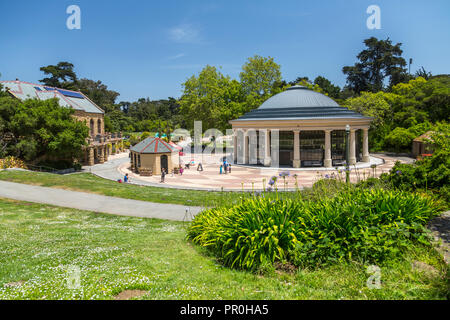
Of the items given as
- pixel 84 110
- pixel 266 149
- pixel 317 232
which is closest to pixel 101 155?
pixel 84 110

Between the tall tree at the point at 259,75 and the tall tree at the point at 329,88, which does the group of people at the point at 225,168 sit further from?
the tall tree at the point at 329,88

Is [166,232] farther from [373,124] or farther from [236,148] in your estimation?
[373,124]

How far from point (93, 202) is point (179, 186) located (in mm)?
10667

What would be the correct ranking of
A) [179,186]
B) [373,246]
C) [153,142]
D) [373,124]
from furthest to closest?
[373,124]
[153,142]
[179,186]
[373,246]

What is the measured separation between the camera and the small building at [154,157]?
36.1 m

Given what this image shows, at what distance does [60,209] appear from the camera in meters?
15.6

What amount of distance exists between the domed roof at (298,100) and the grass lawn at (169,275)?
119 feet

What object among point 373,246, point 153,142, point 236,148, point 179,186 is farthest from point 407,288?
point 236,148

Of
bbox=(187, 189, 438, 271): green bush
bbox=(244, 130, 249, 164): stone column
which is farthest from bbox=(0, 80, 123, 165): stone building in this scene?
bbox=(187, 189, 438, 271): green bush

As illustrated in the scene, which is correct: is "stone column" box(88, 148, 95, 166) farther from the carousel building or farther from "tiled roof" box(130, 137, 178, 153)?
the carousel building

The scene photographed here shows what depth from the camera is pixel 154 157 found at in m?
36.1

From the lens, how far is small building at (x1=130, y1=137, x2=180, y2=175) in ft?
118

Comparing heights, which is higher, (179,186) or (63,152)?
(63,152)

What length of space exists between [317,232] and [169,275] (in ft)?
11.7
